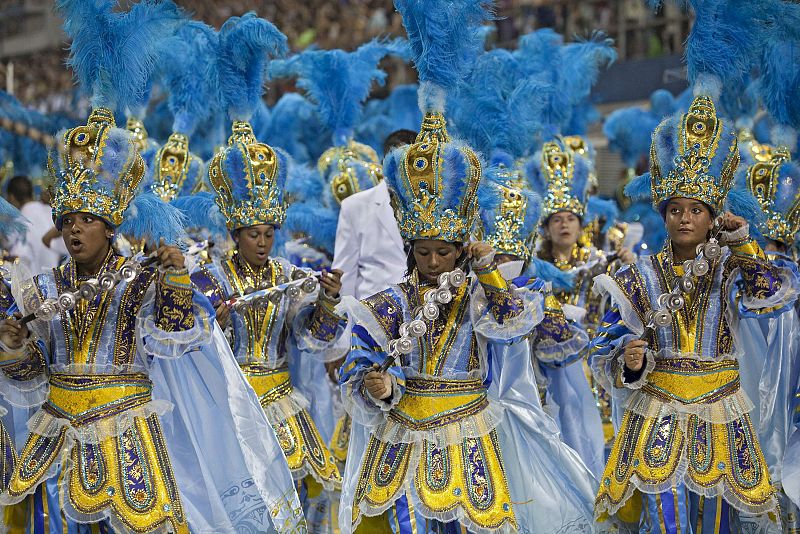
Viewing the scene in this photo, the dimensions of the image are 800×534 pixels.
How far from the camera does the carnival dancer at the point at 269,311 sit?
5961 mm

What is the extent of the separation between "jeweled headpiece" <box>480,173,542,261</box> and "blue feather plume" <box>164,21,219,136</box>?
5.99 ft

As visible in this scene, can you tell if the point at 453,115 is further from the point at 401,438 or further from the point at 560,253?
the point at 401,438

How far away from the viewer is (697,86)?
5309 millimetres

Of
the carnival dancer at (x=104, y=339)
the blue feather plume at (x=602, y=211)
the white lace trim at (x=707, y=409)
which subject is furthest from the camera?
the blue feather plume at (x=602, y=211)

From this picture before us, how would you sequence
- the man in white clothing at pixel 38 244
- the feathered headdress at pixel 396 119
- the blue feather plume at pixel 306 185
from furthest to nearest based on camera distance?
the feathered headdress at pixel 396 119, the man in white clothing at pixel 38 244, the blue feather plume at pixel 306 185

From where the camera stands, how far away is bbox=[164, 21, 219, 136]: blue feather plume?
289 inches

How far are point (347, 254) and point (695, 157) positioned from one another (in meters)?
2.72

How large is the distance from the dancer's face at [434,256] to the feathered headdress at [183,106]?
2920mm

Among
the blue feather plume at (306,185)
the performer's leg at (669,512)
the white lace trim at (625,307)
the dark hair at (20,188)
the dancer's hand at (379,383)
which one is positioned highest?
the dark hair at (20,188)

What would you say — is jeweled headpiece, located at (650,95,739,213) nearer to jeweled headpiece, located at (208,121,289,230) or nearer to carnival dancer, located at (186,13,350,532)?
carnival dancer, located at (186,13,350,532)

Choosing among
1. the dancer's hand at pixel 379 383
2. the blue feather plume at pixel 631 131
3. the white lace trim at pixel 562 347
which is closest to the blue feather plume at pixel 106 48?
the dancer's hand at pixel 379 383

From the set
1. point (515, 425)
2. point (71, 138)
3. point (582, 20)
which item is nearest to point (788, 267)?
point (515, 425)

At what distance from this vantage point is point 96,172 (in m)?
4.86

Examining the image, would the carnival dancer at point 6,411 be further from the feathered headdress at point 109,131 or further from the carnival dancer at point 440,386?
the carnival dancer at point 440,386
